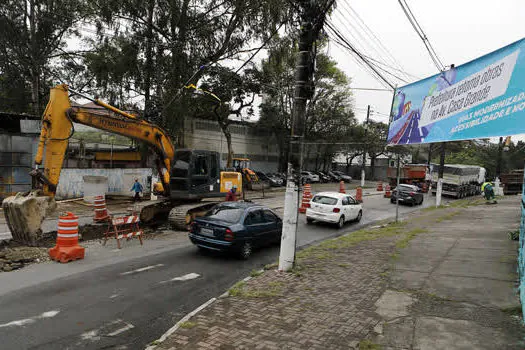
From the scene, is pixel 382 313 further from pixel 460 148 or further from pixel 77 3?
pixel 460 148

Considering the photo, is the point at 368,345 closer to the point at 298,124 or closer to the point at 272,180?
the point at 298,124

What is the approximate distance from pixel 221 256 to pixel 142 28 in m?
18.1

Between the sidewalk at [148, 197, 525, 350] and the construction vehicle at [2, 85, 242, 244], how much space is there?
5729 millimetres

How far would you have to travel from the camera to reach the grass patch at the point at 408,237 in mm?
10941

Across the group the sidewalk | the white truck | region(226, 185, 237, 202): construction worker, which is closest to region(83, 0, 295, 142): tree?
region(226, 185, 237, 202): construction worker

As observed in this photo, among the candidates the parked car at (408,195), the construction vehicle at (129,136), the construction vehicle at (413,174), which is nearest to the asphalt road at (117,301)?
the construction vehicle at (129,136)

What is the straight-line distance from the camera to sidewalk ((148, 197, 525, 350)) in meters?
4.79

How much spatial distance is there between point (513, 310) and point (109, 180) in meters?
21.9

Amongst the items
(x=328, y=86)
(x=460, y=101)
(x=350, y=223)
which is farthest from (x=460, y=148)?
(x=460, y=101)

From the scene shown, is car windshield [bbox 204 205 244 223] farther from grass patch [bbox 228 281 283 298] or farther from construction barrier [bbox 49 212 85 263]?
construction barrier [bbox 49 212 85 263]

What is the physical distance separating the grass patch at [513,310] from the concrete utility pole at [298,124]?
13.0ft

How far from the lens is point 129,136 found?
12.0 metres

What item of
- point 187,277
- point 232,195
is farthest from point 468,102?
point 232,195

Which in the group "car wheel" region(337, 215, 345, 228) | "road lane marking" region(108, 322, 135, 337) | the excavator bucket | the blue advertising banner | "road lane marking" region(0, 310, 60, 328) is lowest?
"road lane marking" region(0, 310, 60, 328)
